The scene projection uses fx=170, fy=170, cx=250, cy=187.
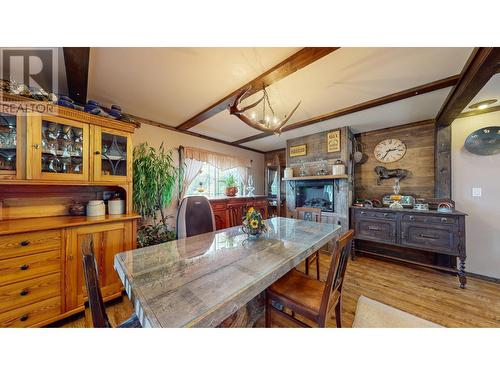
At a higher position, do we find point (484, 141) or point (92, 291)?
point (484, 141)

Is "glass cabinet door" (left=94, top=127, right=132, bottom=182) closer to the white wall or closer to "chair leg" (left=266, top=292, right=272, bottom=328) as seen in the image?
"chair leg" (left=266, top=292, right=272, bottom=328)

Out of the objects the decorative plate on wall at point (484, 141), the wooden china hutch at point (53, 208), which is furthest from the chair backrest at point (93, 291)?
the decorative plate on wall at point (484, 141)

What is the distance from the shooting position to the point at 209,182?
3.91 m

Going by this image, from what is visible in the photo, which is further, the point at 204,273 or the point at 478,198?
the point at 478,198

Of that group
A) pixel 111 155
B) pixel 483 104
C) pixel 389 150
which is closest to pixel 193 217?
pixel 111 155

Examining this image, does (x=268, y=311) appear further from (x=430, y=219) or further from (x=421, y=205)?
(x=421, y=205)

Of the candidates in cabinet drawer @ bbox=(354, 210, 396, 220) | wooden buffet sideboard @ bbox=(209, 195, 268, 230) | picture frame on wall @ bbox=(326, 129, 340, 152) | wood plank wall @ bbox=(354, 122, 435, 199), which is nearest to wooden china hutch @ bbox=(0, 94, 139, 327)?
wooden buffet sideboard @ bbox=(209, 195, 268, 230)

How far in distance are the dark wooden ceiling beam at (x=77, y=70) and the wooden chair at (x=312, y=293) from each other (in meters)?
2.25

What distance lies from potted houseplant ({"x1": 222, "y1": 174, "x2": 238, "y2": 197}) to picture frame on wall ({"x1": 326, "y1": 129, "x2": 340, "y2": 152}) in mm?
2196

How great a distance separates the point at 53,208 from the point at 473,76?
4123mm

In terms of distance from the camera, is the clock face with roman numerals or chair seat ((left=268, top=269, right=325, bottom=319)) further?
the clock face with roman numerals

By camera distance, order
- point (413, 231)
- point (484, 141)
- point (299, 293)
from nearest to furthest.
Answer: point (299, 293)
point (484, 141)
point (413, 231)

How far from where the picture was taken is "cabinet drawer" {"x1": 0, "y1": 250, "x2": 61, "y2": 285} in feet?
4.08

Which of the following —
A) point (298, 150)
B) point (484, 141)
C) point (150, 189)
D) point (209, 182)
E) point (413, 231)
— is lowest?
point (413, 231)
